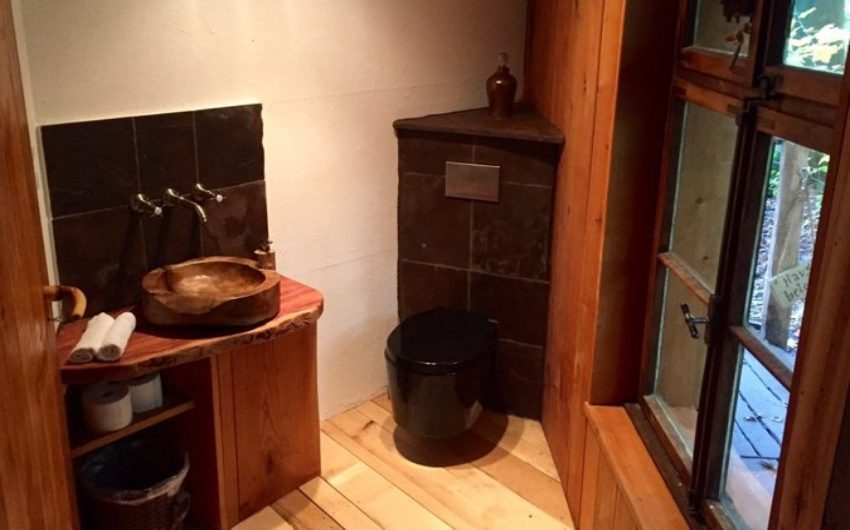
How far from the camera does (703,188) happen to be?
174 cm

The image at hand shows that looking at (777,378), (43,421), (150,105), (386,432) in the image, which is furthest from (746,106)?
(386,432)

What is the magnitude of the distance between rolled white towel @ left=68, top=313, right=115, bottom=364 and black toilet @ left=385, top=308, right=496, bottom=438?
3.05 feet

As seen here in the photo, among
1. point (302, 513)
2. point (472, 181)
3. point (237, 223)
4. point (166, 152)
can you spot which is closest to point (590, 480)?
point (302, 513)

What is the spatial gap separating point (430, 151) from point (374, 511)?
4.18 ft

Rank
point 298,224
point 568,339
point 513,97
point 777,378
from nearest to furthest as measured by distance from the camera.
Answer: point 777,378, point 568,339, point 298,224, point 513,97

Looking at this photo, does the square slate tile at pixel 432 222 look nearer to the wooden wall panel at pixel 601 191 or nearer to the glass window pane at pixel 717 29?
the wooden wall panel at pixel 601 191

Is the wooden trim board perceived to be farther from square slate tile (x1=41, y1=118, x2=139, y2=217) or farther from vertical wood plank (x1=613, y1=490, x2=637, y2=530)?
square slate tile (x1=41, y1=118, x2=139, y2=217)

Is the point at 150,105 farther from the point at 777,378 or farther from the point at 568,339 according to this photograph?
the point at 777,378

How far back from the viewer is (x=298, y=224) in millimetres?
2580

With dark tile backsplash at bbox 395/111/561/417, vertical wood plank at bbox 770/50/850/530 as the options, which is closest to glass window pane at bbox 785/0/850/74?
vertical wood plank at bbox 770/50/850/530

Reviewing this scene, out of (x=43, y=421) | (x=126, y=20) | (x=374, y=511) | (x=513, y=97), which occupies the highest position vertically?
(x=126, y=20)

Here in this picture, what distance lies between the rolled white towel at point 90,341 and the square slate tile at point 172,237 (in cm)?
30

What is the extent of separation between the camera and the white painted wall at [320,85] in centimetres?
200

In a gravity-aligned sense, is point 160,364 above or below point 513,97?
below
